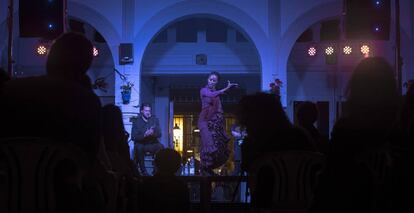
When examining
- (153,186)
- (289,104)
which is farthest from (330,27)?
(153,186)

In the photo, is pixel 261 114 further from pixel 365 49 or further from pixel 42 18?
pixel 365 49

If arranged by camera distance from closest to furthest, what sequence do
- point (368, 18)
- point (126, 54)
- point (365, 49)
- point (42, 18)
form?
point (368, 18)
point (42, 18)
point (126, 54)
point (365, 49)

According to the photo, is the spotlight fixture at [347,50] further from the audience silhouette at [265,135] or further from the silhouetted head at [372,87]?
the silhouetted head at [372,87]

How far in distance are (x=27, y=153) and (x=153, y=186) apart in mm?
1790

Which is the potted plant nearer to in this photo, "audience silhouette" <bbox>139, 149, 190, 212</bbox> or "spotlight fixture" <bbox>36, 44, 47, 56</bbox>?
"spotlight fixture" <bbox>36, 44, 47, 56</bbox>

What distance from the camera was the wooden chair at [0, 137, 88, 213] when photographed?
235 cm

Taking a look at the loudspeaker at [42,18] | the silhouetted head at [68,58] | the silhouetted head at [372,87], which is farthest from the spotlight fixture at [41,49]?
the silhouetted head at [372,87]

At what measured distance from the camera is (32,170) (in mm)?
2377

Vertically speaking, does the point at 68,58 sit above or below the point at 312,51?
below

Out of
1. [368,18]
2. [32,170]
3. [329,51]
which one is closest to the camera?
[32,170]

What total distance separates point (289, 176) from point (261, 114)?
0.42 m

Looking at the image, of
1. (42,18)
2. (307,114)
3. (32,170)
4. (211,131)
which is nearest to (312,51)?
(211,131)

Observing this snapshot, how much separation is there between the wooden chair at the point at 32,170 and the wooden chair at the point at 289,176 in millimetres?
1200

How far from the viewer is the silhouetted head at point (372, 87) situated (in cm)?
265
